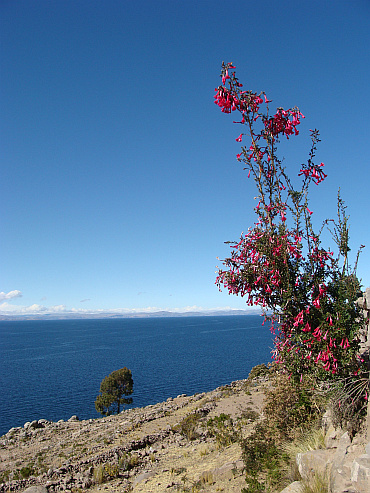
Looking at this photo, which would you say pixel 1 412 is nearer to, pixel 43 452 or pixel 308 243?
pixel 43 452

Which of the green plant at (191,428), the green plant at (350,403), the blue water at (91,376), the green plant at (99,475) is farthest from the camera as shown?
the blue water at (91,376)

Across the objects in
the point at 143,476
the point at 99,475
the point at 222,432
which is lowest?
the point at 99,475

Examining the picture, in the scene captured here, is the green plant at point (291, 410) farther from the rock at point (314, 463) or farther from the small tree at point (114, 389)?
the small tree at point (114, 389)

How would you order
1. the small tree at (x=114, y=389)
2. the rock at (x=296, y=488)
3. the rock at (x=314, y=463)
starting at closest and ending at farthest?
1. the rock at (x=296, y=488)
2. the rock at (x=314, y=463)
3. the small tree at (x=114, y=389)

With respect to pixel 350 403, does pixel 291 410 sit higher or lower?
lower

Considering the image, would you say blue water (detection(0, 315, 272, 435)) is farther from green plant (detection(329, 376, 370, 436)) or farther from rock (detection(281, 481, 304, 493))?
green plant (detection(329, 376, 370, 436))

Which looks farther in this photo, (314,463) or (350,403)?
(314,463)

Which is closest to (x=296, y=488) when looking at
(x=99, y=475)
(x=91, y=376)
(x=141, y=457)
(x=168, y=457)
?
(x=168, y=457)

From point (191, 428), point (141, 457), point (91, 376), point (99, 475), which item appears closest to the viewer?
point (99, 475)

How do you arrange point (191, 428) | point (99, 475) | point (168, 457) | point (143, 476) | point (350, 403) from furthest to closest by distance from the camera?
point (191, 428)
point (168, 457)
point (99, 475)
point (143, 476)
point (350, 403)

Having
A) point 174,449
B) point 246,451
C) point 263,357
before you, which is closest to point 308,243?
point 246,451

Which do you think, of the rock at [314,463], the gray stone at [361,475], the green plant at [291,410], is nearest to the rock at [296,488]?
the rock at [314,463]

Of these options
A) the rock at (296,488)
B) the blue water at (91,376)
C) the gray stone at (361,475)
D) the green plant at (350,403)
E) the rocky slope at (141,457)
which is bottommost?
the blue water at (91,376)

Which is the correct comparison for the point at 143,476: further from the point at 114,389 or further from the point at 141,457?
the point at 114,389
